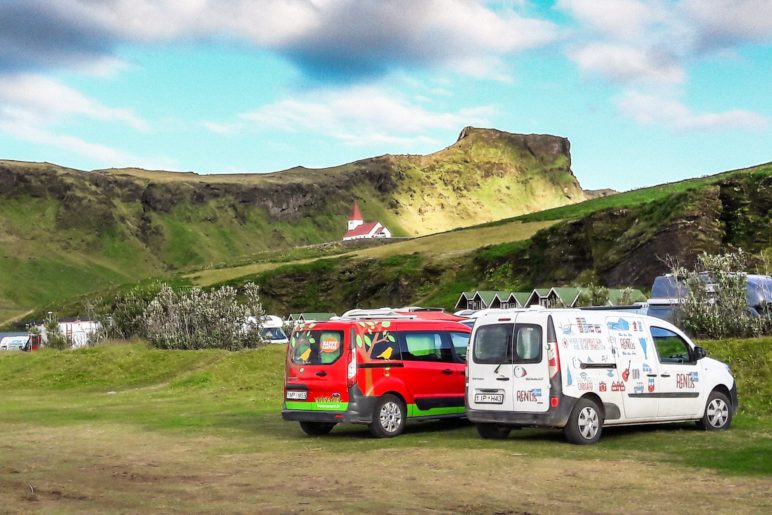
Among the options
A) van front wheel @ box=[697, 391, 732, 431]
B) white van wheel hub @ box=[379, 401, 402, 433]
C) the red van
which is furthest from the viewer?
white van wheel hub @ box=[379, 401, 402, 433]

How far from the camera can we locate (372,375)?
727 inches

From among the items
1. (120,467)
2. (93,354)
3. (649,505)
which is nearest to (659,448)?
(649,505)

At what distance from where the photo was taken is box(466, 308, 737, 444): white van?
53.7 ft

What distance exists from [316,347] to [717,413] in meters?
7.72

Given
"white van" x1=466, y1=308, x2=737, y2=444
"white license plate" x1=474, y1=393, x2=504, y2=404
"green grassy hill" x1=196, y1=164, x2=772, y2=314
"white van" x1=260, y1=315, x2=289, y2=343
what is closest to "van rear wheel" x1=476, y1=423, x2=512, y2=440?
"white van" x1=466, y1=308, x2=737, y2=444

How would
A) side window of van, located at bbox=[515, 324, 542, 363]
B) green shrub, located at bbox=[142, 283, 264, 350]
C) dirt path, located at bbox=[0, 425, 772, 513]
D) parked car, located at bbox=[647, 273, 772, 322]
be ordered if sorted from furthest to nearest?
green shrub, located at bbox=[142, 283, 264, 350], parked car, located at bbox=[647, 273, 772, 322], side window of van, located at bbox=[515, 324, 542, 363], dirt path, located at bbox=[0, 425, 772, 513]

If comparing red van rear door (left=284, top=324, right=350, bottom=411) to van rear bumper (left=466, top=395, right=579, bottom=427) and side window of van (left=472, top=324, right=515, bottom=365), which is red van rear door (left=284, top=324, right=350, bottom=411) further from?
van rear bumper (left=466, top=395, right=579, bottom=427)

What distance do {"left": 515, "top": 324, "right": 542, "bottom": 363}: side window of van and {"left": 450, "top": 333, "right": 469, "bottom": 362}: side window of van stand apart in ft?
11.2

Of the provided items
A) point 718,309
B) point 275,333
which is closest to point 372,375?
point 718,309

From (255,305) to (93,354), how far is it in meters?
8.79

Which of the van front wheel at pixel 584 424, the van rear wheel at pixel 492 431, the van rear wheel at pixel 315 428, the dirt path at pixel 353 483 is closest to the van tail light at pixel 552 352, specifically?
the van front wheel at pixel 584 424

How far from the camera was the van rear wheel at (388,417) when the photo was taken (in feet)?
60.6

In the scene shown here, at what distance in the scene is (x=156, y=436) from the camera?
65.3 ft

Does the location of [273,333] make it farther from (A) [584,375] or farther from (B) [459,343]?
(A) [584,375]
